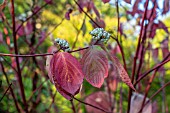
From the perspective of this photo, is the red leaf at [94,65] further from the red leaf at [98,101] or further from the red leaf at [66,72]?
the red leaf at [98,101]

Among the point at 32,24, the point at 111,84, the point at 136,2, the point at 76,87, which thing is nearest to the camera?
the point at 76,87

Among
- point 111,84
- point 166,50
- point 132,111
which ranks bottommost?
point 132,111

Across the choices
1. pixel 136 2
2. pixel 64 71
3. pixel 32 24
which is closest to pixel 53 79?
pixel 64 71

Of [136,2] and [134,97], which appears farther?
[134,97]

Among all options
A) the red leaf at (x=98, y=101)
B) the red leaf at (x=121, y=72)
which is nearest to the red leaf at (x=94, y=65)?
the red leaf at (x=121, y=72)

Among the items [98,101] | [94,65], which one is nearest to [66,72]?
[94,65]

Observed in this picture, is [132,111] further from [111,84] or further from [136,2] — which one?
[111,84]

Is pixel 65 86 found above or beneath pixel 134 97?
beneath

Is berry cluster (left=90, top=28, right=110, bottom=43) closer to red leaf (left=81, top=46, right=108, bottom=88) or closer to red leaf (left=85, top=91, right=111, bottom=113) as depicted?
red leaf (left=81, top=46, right=108, bottom=88)
